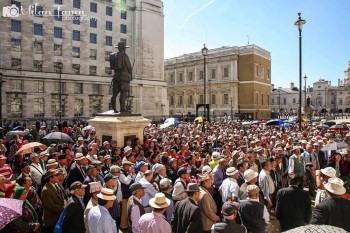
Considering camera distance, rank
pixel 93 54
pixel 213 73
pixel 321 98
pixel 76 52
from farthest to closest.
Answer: pixel 321 98
pixel 213 73
pixel 93 54
pixel 76 52

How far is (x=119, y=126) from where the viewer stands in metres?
11.8

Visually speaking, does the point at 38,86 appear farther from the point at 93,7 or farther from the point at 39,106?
the point at 93,7

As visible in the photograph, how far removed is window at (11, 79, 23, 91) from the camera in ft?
124

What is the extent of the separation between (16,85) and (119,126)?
1282 inches

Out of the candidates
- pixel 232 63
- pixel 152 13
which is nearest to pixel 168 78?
pixel 232 63

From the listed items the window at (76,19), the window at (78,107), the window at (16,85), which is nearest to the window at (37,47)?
the window at (16,85)

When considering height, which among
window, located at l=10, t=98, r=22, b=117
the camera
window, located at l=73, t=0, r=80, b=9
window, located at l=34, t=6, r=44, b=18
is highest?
window, located at l=73, t=0, r=80, b=9

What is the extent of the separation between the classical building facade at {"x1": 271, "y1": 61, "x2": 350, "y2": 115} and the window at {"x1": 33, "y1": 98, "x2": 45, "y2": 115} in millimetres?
78609

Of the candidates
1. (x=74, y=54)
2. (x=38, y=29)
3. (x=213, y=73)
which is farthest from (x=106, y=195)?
(x=213, y=73)

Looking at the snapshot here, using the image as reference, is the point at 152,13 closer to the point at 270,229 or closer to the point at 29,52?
the point at 29,52

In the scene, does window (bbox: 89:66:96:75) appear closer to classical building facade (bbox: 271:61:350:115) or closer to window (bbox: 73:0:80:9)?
window (bbox: 73:0:80:9)

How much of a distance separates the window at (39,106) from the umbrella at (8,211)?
3959cm

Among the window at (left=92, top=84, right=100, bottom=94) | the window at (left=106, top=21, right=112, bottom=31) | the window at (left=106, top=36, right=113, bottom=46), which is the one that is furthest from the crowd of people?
the window at (left=106, top=21, right=112, bottom=31)

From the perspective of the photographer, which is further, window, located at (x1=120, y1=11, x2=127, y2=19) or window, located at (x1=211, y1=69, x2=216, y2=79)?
window, located at (x1=211, y1=69, x2=216, y2=79)
